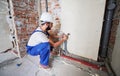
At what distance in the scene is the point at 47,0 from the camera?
220cm

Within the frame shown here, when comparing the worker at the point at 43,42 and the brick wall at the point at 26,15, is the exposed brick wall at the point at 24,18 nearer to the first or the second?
the brick wall at the point at 26,15

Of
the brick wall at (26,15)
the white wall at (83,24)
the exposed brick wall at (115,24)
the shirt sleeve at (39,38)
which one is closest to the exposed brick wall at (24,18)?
the brick wall at (26,15)

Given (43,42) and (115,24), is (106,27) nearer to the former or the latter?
(115,24)

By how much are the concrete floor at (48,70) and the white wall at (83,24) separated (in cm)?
27

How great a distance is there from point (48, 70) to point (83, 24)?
101 cm

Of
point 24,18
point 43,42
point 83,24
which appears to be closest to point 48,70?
point 43,42

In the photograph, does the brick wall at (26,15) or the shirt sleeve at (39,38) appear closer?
the shirt sleeve at (39,38)

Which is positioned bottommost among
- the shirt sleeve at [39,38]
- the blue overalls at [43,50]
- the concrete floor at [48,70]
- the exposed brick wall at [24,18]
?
the concrete floor at [48,70]

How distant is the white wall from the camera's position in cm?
155

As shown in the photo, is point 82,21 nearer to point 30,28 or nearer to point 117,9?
point 117,9

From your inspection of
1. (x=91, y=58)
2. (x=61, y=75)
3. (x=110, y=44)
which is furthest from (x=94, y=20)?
(x=61, y=75)

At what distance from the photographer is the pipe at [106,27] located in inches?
60.2

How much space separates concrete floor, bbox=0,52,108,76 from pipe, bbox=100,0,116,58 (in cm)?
39

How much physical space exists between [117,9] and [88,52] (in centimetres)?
85
